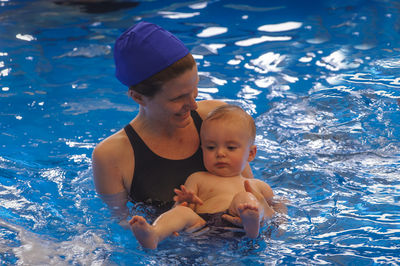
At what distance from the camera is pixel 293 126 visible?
5453mm

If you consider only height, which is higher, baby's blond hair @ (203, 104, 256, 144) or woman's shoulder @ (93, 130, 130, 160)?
baby's blond hair @ (203, 104, 256, 144)

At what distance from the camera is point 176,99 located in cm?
332

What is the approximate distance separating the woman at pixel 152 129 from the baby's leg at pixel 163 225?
1.24 feet

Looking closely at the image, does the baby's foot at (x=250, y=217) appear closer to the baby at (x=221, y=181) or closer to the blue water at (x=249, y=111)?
the baby at (x=221, y=181)

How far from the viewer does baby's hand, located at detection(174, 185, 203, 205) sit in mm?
3307

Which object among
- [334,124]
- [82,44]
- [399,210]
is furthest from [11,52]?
[399,210]

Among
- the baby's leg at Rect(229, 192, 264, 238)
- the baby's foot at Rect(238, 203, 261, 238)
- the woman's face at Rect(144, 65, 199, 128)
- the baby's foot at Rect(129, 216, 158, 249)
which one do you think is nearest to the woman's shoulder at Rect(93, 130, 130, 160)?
the woman's face at Rect(144, 65, 199, 128)

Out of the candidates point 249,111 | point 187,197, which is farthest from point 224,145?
point 249,111

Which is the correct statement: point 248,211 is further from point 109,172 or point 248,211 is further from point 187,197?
point 109,172

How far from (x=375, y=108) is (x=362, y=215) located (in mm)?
2048

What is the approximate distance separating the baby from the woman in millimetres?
150

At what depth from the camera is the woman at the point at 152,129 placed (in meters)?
3.27

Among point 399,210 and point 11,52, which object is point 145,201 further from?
point 11,52

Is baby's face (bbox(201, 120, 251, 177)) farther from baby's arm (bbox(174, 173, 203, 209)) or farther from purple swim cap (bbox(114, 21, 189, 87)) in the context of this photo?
purple swim cap (bbox(114, 21, 189, 87))
